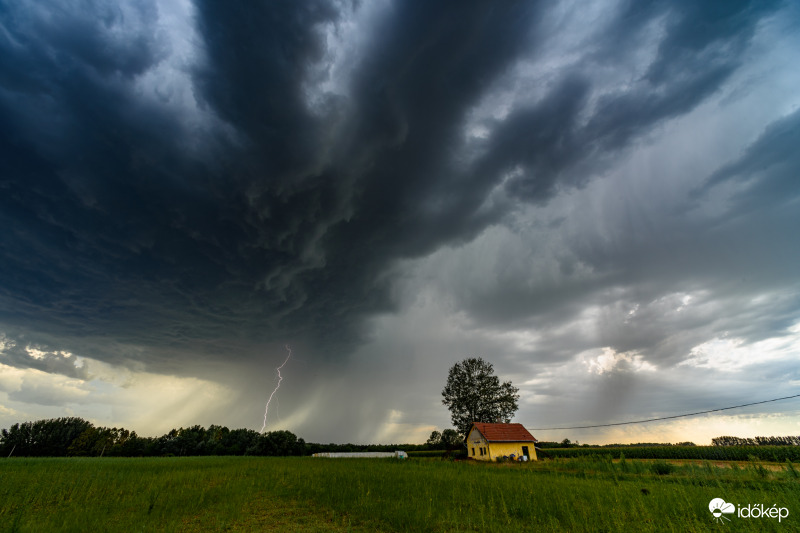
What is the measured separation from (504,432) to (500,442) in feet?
Result: 9.02

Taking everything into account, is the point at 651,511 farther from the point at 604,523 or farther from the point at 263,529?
the point at 263,529

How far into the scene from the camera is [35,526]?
8.67 m

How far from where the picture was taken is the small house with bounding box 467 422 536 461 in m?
45.0

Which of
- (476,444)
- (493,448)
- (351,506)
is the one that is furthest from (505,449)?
(351,506)

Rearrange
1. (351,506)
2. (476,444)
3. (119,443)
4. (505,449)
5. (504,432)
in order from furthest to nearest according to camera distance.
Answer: (119,443) < (476,444) < (504,432) < (505,449) < (351,506)

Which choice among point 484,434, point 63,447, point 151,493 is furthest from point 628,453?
point 63,447

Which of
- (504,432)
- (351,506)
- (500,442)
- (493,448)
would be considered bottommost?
(493,448)

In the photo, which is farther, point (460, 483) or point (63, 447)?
point (63, 447)

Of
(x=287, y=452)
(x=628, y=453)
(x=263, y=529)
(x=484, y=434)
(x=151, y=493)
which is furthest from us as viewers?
(x=287, y=452)

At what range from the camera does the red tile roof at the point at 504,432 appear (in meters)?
46.2

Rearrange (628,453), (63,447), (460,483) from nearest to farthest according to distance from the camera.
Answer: (460,483), (628,453), (63,447)

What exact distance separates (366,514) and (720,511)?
12.1 metres

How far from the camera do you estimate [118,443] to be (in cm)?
8306

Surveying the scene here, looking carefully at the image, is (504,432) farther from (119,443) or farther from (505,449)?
(119,443)
